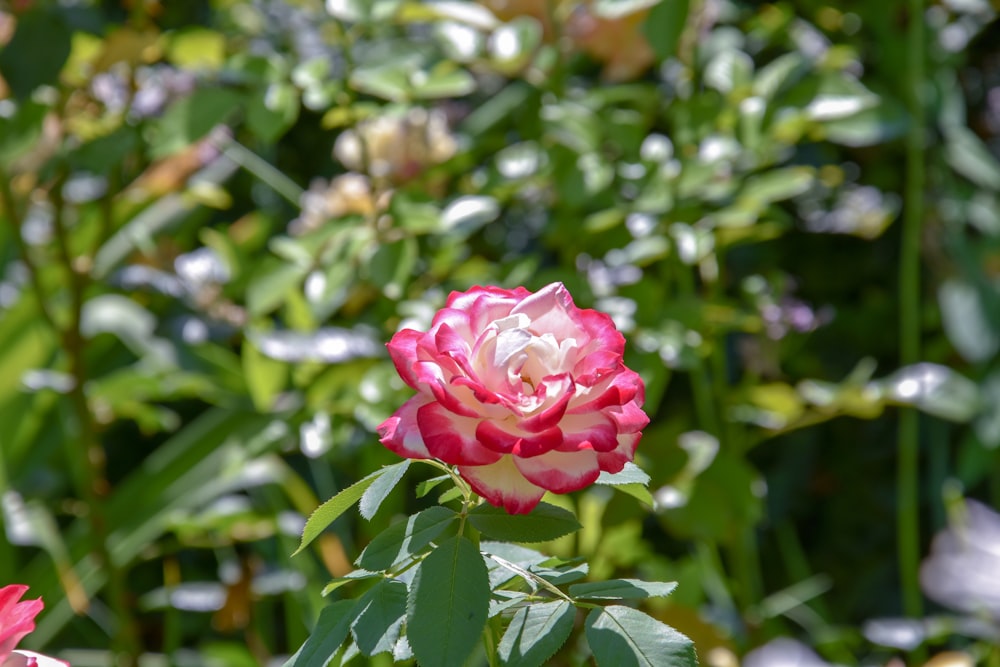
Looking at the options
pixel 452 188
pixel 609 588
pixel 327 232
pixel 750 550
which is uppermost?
pixel 609 588

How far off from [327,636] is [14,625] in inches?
4.4

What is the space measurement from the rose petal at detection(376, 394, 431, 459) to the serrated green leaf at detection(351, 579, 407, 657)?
0.17ft

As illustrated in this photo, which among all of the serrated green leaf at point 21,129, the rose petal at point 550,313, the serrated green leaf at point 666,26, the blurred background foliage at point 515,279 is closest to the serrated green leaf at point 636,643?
the rose petal at point 550,313

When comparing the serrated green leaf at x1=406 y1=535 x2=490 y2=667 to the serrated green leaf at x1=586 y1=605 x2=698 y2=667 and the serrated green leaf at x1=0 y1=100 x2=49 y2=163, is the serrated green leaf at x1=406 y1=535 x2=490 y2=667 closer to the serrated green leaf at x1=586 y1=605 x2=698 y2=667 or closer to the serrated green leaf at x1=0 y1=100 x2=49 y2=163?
the serrated green leaf at x1=586 y1=605 x2=698 y2=667

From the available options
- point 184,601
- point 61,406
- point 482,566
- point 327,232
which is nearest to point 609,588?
point 482,566

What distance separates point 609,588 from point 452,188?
93 centimetres

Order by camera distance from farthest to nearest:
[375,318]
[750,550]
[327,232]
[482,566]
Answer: [750,550] < [375,318] < [327,232] < [482,566]

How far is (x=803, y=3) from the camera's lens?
163cm

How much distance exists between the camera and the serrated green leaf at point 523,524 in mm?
457

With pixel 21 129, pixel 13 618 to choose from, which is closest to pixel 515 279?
pixel 21 129

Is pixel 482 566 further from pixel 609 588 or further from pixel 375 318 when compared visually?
pixel 375 318

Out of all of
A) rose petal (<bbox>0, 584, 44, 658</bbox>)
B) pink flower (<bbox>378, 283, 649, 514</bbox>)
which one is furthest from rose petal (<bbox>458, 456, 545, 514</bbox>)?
rose petal (<bbox>0, 584, 44, 658</bbox>)

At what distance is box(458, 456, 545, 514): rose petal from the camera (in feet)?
1.45

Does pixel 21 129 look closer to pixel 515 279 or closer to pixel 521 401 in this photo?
pixel 515 279
